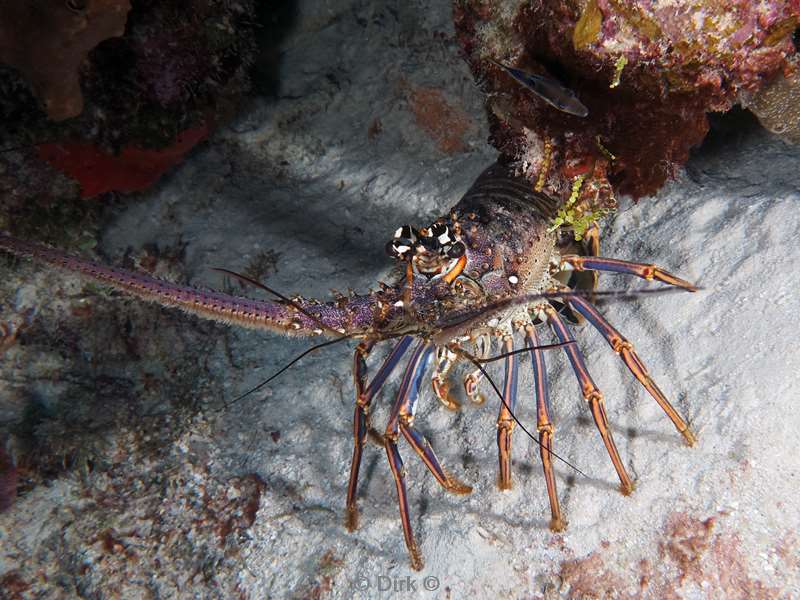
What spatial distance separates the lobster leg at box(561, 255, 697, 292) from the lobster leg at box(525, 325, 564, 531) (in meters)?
0.56

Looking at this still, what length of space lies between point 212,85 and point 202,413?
9.24ft

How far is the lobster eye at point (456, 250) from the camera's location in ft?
8.62

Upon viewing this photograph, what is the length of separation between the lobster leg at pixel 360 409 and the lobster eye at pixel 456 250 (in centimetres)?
60

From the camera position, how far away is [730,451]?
2.13 m

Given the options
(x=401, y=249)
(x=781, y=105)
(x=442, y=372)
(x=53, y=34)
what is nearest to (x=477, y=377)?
(x=442, y=372)

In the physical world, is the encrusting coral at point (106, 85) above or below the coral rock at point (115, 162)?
above

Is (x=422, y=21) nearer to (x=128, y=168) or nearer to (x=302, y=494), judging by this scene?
(x=128, y=168)

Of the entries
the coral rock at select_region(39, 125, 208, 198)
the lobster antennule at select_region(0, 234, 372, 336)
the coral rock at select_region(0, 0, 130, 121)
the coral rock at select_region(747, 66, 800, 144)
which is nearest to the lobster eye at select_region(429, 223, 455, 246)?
the lobster antennule at select_region(0, 234, 372, 336)

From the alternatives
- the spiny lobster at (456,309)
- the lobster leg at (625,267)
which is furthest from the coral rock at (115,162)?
A: the lobster leg at (625,267)

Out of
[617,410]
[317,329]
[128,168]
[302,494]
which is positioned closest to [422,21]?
[128,168]

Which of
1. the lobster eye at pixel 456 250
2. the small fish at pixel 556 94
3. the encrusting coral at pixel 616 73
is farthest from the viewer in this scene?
the lobster eye at pixel 456 250

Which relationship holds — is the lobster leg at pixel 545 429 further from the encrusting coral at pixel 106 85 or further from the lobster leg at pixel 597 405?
the encrusting coral at pixel 106 85

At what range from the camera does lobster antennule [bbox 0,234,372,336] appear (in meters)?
1.97

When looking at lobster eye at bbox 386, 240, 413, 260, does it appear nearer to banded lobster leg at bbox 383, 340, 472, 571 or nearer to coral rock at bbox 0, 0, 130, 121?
banded lobster leg at bbox 383, 340, 472, 571
